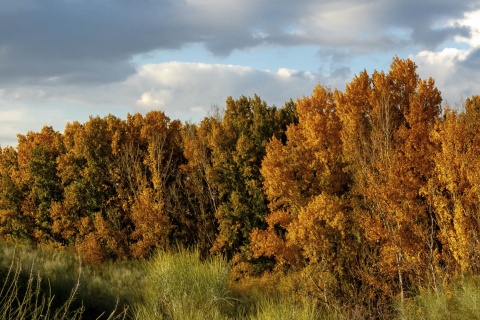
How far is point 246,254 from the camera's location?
42.7m

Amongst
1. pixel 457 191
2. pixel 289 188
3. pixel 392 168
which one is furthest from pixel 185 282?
pixel 457 191

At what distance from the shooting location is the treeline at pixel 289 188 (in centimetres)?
3450

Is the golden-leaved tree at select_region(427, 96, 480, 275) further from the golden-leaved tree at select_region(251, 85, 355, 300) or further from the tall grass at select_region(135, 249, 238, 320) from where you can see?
the tall grass at select_region(135, 249, 238, 320)

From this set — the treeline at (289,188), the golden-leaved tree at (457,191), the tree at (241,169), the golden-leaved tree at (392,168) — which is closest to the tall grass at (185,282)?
the treeline at (289,188)

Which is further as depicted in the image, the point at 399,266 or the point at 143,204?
the point at 143,204

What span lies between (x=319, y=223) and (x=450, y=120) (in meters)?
10.6

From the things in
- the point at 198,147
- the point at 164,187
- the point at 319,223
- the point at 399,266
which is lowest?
the point at 399,266

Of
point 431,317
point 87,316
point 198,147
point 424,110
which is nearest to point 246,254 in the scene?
point 198,147

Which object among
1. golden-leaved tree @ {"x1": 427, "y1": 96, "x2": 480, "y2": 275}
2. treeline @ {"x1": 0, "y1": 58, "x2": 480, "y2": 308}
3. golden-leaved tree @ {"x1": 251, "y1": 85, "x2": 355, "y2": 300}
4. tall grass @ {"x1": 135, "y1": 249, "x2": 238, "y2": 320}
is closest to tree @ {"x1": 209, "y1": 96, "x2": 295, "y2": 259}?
treeline @ {"x1": 0, "y1": 58, "x2": 480, "y2": 308}

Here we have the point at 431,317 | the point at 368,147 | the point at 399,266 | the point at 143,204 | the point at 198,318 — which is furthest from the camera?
the point at 143,204

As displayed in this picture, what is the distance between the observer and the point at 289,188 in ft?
129

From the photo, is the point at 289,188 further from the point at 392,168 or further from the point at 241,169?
the point at 392,168

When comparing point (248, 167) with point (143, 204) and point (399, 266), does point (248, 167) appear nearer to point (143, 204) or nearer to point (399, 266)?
point (143, 204)

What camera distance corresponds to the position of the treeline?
34.5 m
